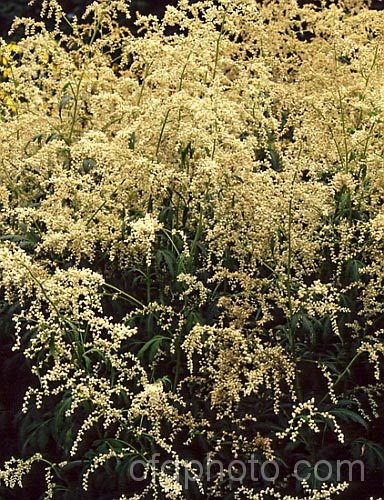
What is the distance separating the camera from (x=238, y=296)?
15.0ft

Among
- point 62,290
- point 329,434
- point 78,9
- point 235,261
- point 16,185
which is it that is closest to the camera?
point 62,290

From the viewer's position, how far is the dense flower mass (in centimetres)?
417

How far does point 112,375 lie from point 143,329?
370mm

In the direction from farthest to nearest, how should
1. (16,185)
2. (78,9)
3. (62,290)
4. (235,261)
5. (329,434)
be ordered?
(78,9) → (16,185) → (235,261) → (329,434) → (62,290)

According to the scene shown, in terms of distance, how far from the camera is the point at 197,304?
4523mm

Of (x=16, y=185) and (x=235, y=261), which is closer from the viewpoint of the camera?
(x=235, y=261)

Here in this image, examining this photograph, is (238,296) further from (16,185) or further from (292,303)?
(16,185)

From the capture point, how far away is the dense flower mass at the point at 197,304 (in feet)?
13.7

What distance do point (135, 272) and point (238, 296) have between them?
0.50 meters

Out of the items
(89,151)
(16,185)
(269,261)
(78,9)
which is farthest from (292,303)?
(78,9)

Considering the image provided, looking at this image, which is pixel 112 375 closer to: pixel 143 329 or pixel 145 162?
pixel 143 329

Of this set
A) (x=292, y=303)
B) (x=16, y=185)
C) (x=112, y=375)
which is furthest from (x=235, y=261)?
(x=16, y=185)

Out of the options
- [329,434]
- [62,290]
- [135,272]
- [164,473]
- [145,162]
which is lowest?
[164,473]

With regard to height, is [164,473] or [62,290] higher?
[62,290]
